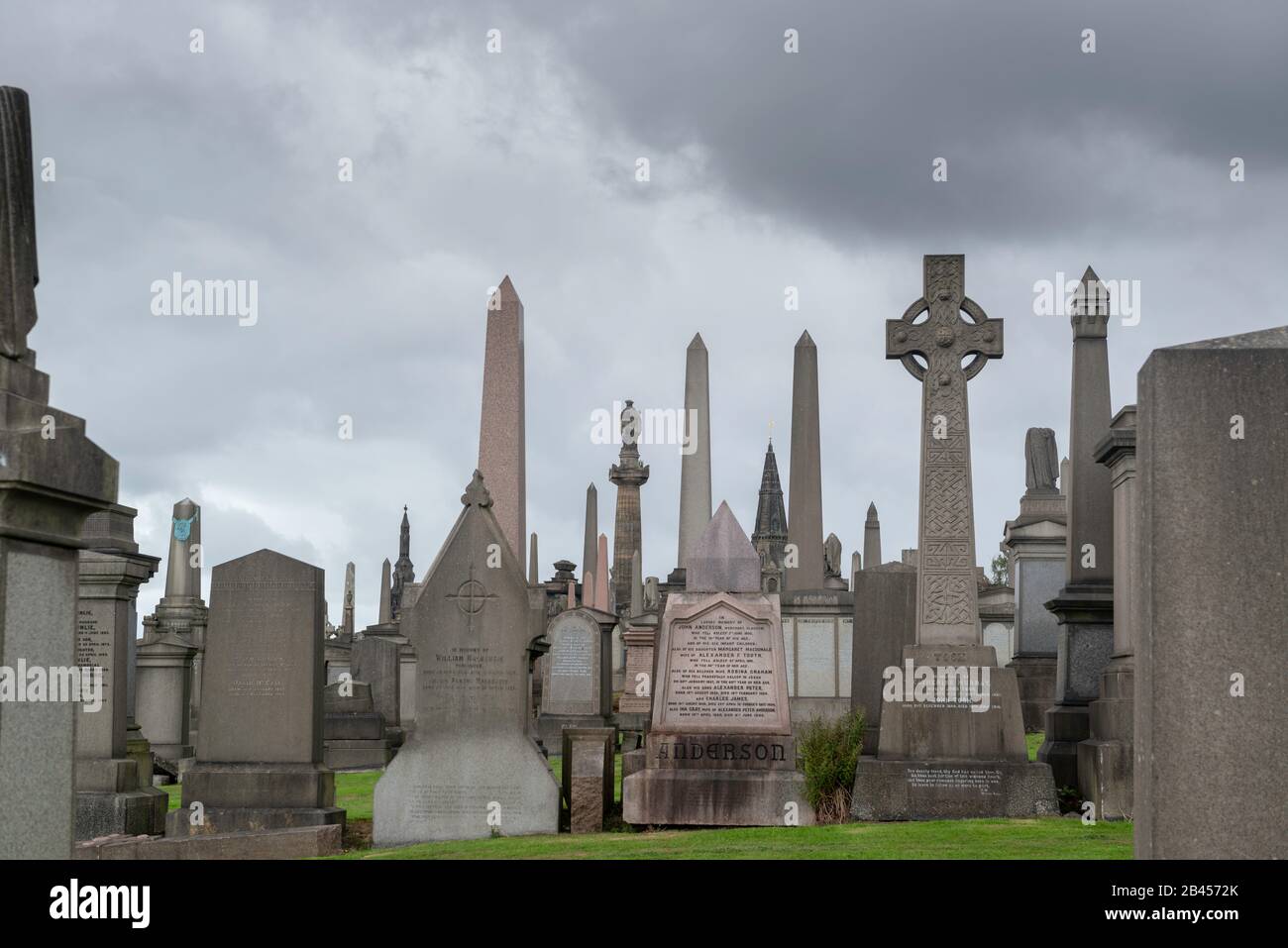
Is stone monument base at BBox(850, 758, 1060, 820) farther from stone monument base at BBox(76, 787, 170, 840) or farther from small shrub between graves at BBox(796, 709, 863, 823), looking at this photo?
stone monument base at BBox(76, 787, 170, 840)

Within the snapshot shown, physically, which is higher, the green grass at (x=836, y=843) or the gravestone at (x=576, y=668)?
the gravestone at (x=576, y=668)

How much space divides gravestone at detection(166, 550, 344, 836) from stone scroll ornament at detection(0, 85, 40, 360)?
7.33 meters

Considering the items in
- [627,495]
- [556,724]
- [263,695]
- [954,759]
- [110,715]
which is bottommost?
[556,724]

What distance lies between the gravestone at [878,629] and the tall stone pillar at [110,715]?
24.7 ft

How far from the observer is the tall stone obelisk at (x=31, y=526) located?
5074mm

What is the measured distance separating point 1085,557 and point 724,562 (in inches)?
168

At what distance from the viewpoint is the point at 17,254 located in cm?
555

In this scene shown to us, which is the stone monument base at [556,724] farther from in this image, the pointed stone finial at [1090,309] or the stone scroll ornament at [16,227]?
the stone scroll ornament at [16,227]

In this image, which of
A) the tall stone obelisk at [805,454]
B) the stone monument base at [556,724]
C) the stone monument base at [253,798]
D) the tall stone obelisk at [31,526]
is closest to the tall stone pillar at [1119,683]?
the stone monument base at [253,798]

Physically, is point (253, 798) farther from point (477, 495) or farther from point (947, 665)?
point (947, 665)

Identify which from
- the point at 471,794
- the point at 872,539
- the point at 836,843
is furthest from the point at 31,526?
the point at 872,539

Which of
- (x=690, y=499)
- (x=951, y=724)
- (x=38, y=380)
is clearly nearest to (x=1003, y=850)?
(x=951, y=724)

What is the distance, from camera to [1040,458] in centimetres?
2214
